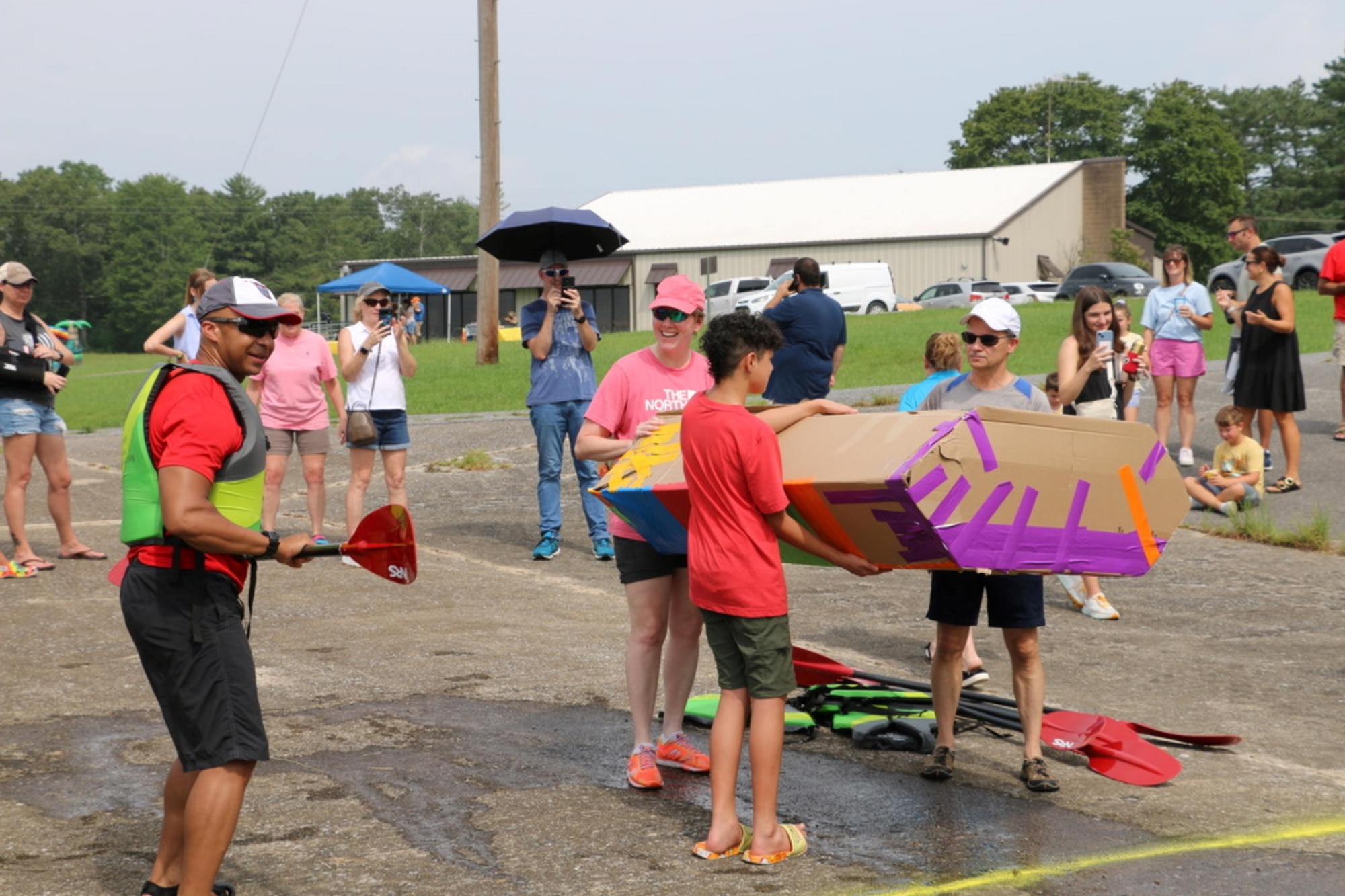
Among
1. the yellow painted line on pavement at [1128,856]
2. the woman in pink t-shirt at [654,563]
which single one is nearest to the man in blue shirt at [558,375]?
the woman in pink t-shirt at [654,563]

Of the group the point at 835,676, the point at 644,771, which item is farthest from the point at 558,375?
the point at 644,771

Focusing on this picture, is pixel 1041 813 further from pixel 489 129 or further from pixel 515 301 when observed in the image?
pixel 515 301

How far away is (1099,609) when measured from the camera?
8.48m

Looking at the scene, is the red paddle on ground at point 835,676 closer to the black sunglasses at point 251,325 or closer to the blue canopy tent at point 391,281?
the black sunglasses at point 251,325

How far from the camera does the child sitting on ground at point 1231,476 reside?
37.3 ft

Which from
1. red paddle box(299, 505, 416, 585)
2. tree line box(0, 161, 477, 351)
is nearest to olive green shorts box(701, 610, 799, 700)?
red paddle box(299, 505, 416, 585)

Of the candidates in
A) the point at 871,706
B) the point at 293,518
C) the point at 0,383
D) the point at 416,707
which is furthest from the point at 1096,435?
the point at 293,518

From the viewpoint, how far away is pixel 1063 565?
4801 millimetres

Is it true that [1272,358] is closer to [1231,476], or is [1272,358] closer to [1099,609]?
[1231,476]

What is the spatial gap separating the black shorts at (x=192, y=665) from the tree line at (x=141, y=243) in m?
Answer: 102

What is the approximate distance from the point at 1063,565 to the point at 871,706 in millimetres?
1640

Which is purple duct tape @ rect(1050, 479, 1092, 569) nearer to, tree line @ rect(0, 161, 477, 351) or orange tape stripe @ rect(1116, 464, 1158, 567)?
orange tape stripe @ rect(1116, 464, 1158, 567)

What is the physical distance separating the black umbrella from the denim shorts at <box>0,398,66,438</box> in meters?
3.23

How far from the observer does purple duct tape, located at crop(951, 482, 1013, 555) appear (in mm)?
4523
